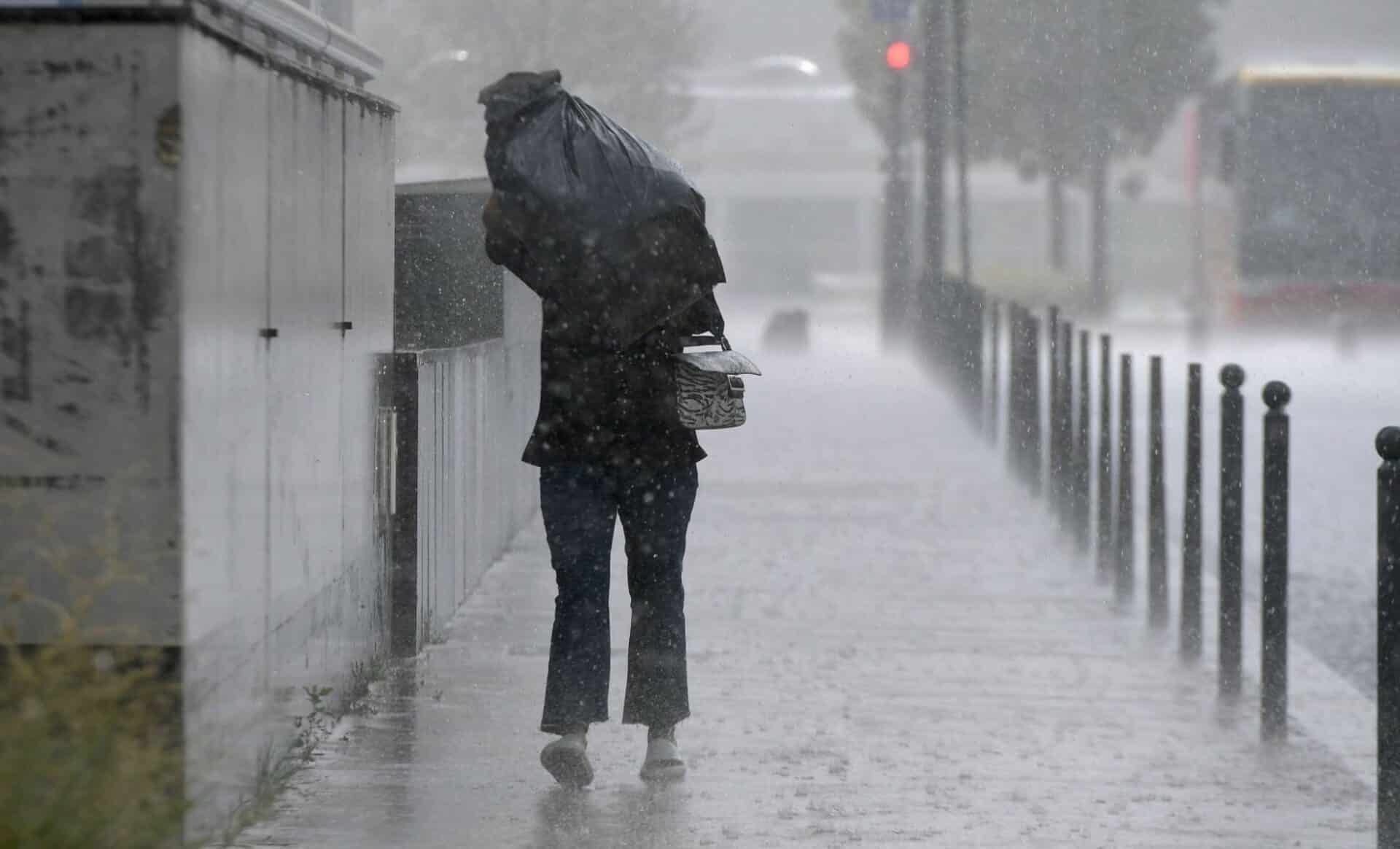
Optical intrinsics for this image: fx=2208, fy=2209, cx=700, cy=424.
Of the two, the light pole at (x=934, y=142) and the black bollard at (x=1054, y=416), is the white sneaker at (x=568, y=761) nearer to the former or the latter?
the black bollard at (x=1054, y=416)

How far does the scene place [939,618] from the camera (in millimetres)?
8336

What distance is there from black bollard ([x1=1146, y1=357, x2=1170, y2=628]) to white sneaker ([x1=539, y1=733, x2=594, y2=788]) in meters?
3.49

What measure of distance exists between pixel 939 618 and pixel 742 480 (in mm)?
5704

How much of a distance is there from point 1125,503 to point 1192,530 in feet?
4.68

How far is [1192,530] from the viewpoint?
7.81 meters

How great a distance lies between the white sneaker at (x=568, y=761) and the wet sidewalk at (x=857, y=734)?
0.06 metres

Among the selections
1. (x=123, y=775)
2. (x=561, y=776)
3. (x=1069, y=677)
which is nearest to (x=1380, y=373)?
(x=1069, y=677)

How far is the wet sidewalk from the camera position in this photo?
5004mm

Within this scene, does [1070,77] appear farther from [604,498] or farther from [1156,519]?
[604,498]

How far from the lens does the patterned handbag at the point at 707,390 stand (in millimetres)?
5172

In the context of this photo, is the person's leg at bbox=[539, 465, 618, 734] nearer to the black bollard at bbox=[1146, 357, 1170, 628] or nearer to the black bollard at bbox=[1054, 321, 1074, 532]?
the black bollard at bbox=[1146, 357, 1170, 628]

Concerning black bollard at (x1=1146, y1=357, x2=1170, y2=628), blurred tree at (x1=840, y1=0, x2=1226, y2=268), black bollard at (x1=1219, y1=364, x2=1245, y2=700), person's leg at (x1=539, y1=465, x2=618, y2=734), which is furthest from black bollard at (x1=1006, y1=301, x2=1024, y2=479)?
blurred tree at (x1=840, y1=0, x2=1226, y2=268)

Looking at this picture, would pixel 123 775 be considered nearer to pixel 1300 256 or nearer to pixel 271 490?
pixel 271 490

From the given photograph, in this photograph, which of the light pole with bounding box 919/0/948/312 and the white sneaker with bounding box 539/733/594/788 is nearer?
the white sneaker with bounding box 539/733/594/788
